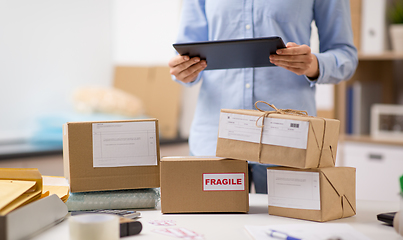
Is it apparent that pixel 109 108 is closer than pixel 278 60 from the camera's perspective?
No

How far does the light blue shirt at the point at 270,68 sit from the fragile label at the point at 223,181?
26cm

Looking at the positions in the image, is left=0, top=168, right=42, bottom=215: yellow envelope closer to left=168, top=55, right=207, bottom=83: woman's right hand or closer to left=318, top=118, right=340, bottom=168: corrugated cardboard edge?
left=168, top=55, right=207, bottom=83: woman's right hand

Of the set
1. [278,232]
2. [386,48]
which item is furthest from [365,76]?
[278,232]

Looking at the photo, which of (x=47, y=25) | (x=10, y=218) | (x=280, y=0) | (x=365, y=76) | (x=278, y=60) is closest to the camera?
(x=10, y=218)

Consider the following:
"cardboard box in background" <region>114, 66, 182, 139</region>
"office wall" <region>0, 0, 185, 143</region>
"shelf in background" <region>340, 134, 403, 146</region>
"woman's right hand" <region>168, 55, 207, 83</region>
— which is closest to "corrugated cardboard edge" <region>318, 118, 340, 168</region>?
"woman's right hand" <region>168, 55, 207, 83</region>

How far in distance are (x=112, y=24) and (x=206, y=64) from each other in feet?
5.25

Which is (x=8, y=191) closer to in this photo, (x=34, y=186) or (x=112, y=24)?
(x=34, y=186)

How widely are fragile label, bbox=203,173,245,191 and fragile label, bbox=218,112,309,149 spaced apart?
87 mm

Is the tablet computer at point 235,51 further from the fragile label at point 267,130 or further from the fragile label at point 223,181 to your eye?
the fragile label at point 223,181

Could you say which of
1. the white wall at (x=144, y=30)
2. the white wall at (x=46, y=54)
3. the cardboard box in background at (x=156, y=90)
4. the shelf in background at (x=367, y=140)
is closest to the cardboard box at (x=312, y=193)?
the shelf in background at (x=367, y=140)

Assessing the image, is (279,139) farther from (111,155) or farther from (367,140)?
(367,140)

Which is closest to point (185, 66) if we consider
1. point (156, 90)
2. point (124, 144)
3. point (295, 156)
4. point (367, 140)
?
point (124, 144)

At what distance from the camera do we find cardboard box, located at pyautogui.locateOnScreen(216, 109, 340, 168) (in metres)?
0.81

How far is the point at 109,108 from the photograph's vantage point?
2.15m
